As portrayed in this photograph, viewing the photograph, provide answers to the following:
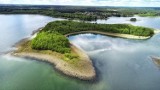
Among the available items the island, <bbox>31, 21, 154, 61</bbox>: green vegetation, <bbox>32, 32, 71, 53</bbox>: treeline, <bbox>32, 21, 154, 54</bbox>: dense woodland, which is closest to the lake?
the island

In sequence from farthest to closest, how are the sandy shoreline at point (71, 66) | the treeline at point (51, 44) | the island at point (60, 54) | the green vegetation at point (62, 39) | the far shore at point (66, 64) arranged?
the treeline at point (51, 44) → the green vegetation at point (62, 39) → the island at point (60, 54) → the far shore at point (66, 64) → the sandy shoreline at point (71, 66)

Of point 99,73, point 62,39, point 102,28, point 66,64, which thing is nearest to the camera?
point 99,73

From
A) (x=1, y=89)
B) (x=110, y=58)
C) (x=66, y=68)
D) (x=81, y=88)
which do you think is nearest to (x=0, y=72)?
(x=1, y=89)

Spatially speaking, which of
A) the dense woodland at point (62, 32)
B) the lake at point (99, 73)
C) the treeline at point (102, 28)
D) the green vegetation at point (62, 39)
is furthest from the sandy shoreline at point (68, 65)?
the treeline at point (102, 28)

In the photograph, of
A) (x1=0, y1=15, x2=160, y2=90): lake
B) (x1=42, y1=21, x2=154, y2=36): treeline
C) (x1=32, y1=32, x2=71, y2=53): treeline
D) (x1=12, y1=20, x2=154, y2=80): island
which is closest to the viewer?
(x1=0, y1=15, x2=160, y2=90): lake

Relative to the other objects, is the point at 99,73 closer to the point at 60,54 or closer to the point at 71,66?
the point at 71,66

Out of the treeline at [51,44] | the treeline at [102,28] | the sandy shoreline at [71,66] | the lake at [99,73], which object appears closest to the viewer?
the lake at [99,73]

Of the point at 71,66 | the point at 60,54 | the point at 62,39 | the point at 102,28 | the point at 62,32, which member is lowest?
the point at 71,66

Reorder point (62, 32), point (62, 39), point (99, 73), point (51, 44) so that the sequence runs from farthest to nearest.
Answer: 1. point (62, 32)
2. point (62, 39)
3. point (51, 44)
4. point (99, 73)

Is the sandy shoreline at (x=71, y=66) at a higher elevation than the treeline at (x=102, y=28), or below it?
below

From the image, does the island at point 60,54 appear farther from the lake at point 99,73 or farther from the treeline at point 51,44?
the lake at point 99,73

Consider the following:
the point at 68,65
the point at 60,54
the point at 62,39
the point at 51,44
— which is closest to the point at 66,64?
the point at 68,65

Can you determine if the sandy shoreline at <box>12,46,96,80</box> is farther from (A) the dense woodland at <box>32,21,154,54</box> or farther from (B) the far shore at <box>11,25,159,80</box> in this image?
(A) the dense woodland at <box>32,21,154,54</box>
